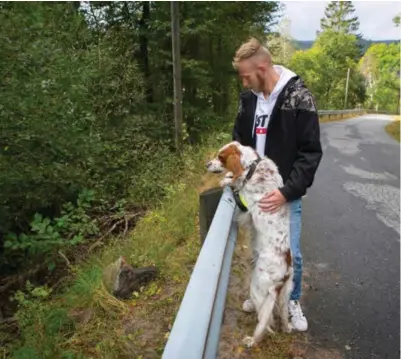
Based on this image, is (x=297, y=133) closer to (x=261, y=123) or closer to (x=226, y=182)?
(x=261, y=123)

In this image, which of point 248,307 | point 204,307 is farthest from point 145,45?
point 204,307

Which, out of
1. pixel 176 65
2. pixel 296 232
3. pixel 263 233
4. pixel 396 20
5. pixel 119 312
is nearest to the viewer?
pixel 263 233

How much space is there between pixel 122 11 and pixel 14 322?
1447 centimetres

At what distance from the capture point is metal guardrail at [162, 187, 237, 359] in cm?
138

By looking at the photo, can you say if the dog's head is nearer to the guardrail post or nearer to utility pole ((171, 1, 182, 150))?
the guardrail post

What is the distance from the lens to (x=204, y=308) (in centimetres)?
164

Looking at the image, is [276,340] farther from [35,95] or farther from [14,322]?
[35,95]

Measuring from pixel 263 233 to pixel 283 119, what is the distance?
845mm

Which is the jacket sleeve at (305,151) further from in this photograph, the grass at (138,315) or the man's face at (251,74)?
the grass at (138,315)

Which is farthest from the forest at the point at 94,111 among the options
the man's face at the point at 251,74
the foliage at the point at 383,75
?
the foliage at the point at 383,75

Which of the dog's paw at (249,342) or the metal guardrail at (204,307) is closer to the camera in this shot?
the metal guardrail at (204,307)

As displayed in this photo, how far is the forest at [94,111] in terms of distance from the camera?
674 centimetres

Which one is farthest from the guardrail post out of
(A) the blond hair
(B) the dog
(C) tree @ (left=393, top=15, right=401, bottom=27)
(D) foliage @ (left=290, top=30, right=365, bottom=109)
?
(D) foliage @ (left=290, top=30, right=365, bottom=109)

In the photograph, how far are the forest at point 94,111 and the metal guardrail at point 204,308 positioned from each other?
298 centimetres
